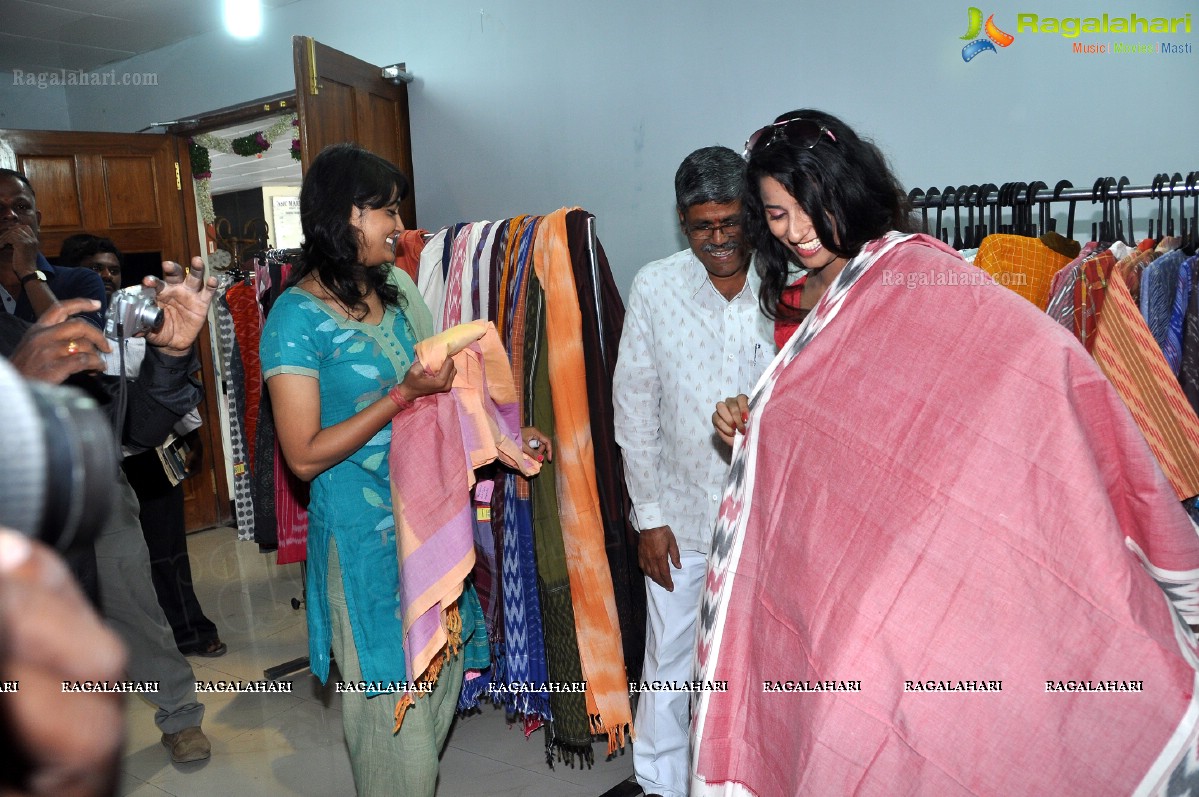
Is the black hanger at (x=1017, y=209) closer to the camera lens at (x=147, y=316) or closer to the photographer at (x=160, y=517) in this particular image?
the camera lens at (x=147, y=316)

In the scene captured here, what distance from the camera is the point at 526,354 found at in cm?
228

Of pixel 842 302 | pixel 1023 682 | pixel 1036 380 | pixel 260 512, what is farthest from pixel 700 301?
pixel 260 512

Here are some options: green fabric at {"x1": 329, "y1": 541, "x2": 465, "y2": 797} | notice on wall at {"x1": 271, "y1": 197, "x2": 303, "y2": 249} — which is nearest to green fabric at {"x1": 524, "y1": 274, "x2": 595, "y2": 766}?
green fabric at {"x1": 329, "y1": 541, "x2": 465, "y2": 797}

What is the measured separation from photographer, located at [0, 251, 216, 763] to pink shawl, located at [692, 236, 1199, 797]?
844mm

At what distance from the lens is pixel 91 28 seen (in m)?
4.47

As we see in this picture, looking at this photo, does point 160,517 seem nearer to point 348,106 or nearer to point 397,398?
point 348,106

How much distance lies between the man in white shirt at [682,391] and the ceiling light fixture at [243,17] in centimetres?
321

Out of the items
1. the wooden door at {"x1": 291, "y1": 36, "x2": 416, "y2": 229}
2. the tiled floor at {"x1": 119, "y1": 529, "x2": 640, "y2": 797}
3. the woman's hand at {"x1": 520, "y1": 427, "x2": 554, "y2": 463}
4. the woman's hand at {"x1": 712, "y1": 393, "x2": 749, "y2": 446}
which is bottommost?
the tiled floor at {"x1": 119, "y1": 529, "x2": 640, "y2": 797}

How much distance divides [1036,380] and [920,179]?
1730mm

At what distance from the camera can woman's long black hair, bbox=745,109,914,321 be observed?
1332 mm

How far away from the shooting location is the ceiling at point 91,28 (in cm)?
417

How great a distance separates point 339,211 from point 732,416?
2.82 ft

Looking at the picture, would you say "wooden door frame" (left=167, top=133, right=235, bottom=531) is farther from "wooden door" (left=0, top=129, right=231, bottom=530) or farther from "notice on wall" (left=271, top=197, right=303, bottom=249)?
"notice on wall" (left=271, top=197, right=303, bottom=249)

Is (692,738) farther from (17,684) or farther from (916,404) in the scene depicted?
(17,684)
